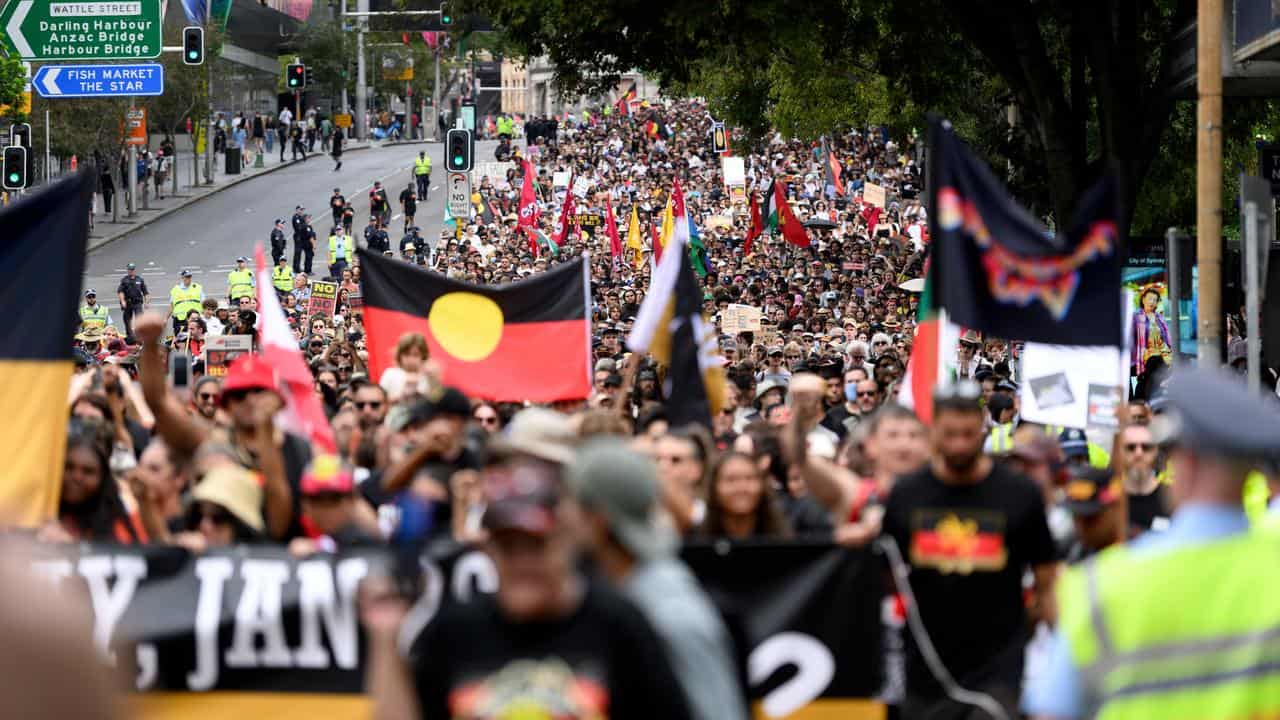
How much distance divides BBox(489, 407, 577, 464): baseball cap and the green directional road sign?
25789 mm

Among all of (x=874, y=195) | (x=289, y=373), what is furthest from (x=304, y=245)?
(x=289, y=373)

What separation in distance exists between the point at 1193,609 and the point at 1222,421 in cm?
35

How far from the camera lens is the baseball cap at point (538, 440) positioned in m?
4.98

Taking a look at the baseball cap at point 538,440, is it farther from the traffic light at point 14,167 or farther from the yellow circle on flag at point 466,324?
the traffic light at point 14,167

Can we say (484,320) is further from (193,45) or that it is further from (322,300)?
(193,45)

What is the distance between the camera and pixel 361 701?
650cm

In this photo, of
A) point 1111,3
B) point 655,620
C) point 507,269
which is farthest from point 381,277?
point 507,269

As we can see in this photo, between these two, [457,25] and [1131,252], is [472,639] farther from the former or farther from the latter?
[457,25]

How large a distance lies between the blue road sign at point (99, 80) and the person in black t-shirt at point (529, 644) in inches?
1066

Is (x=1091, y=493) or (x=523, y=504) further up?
(x=523, y=504)

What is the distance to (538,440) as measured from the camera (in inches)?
204

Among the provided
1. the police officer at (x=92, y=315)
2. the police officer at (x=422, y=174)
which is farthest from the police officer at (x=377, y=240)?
the police officer at (x=422, y=174)

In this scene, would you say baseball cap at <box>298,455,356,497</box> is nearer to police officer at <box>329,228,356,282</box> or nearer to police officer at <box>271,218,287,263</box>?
police officer at <box>329,228,356,282</box>

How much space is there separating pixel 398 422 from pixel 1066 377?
3.19 meters
